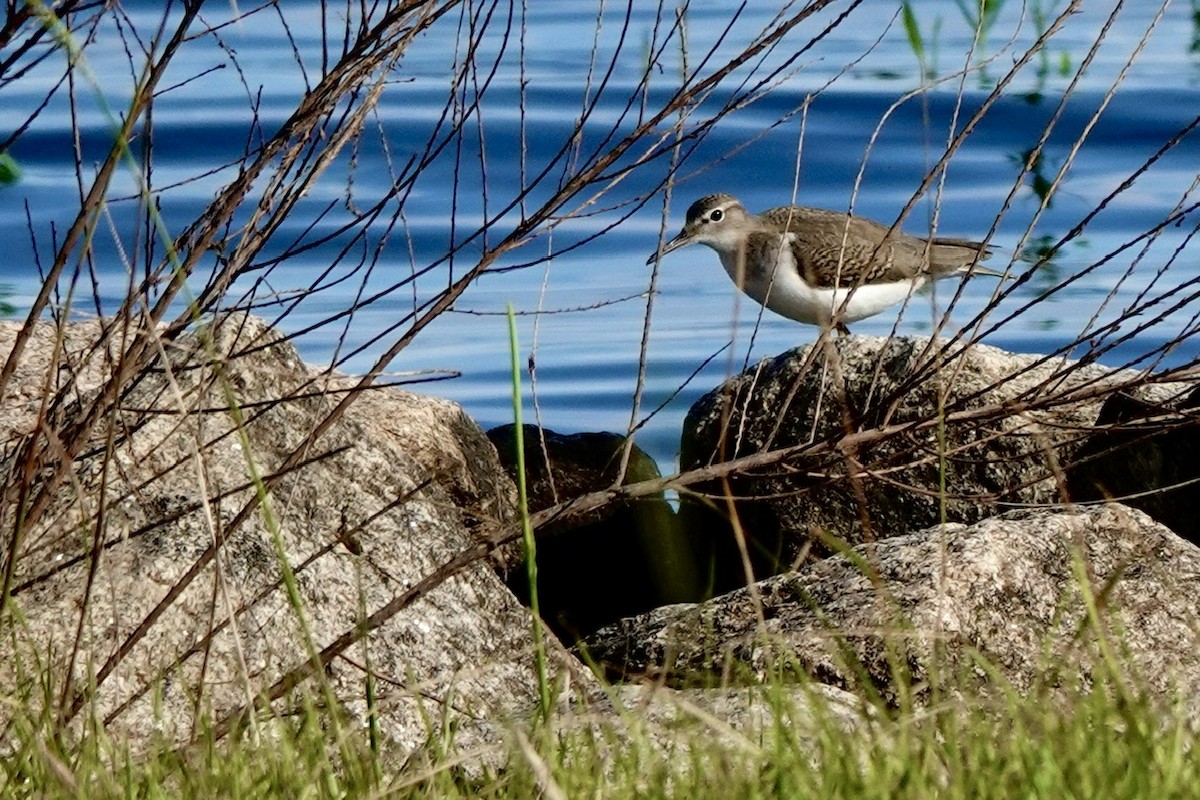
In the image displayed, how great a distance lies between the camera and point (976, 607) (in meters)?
4.93

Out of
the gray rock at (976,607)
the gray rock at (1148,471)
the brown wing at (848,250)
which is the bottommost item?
the gray rock at (976,607)

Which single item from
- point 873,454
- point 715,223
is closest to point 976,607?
point 873,454

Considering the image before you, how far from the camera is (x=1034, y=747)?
10.2 feet

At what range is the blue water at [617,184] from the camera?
484 inches

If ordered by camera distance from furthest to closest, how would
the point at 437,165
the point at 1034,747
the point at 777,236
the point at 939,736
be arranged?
the point at 437,165
the point at 777,236
the point at 939,736
the point at 1034,747

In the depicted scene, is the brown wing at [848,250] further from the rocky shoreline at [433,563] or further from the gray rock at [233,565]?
the gray rock at [233,565]

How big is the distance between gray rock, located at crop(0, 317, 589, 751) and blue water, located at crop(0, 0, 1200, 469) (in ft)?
17.1

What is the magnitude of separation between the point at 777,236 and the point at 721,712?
671 centimetres

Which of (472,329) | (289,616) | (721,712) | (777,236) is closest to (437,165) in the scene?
(472,329)

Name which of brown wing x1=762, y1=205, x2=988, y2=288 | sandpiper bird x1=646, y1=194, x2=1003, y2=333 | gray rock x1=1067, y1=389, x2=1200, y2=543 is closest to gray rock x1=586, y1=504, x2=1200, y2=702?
gray rock x1=1067, y1=389, x2=1200, y2=543

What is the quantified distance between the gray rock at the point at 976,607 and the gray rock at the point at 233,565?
1.40 feet

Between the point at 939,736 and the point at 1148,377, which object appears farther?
the point at 1148,377

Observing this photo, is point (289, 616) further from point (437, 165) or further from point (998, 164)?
point (998, 164)

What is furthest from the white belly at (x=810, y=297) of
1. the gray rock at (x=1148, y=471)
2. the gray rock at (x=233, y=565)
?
the gray rock at (x=233, y=565)
